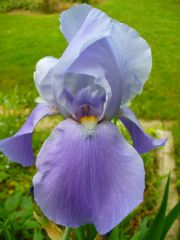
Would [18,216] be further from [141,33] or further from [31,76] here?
[141,33]

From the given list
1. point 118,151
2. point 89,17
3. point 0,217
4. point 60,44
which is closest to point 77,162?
point 118,151

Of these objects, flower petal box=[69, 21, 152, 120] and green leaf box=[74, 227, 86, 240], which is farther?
green leaf box=[74, 227, 86, 240]

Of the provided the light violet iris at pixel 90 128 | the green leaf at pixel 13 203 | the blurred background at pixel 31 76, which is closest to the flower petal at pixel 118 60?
the light violet iris at pixel 90 128

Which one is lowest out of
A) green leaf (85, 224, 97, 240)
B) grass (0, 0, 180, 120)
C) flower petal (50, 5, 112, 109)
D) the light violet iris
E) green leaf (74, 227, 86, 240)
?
grass (0, 0, 180, 120)

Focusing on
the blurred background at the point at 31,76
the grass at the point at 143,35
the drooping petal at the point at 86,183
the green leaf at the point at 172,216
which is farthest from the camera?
the grass at the point at 143,35

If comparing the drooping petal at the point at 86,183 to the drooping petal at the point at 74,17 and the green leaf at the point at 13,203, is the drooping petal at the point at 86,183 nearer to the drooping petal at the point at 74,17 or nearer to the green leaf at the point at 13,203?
the drooping petal at the point at 74,17

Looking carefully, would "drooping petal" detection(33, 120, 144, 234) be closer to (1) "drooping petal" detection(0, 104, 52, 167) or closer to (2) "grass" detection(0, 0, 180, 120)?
(1) "drooping petal" detection(0, 104, 52, 167)

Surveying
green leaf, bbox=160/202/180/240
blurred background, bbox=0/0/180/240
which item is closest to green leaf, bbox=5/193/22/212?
blurred background, bbox=0/0/180/240
